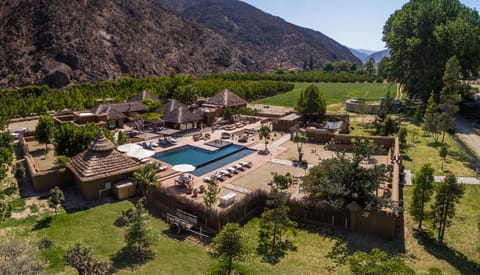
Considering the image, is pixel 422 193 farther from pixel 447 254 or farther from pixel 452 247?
pixel 447 254

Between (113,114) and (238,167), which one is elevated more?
→ (113,114)

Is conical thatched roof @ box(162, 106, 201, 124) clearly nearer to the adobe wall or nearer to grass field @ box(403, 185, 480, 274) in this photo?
the adobe wall

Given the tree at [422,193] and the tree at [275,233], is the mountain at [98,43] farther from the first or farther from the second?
the tree at [422,193]

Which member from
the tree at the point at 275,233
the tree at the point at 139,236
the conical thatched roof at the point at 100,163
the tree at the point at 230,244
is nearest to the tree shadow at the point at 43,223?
the conical thatched roof at the point at 100,163

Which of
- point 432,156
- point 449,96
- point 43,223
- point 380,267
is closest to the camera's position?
point 380,267

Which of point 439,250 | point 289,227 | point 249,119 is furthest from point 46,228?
point 249,119

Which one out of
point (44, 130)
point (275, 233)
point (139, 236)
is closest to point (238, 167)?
point (275, 233)

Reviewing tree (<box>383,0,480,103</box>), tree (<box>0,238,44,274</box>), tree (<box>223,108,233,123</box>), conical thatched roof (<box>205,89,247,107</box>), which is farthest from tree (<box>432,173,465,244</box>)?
conical thatched roof (<box>205,89,247,107</box>)
